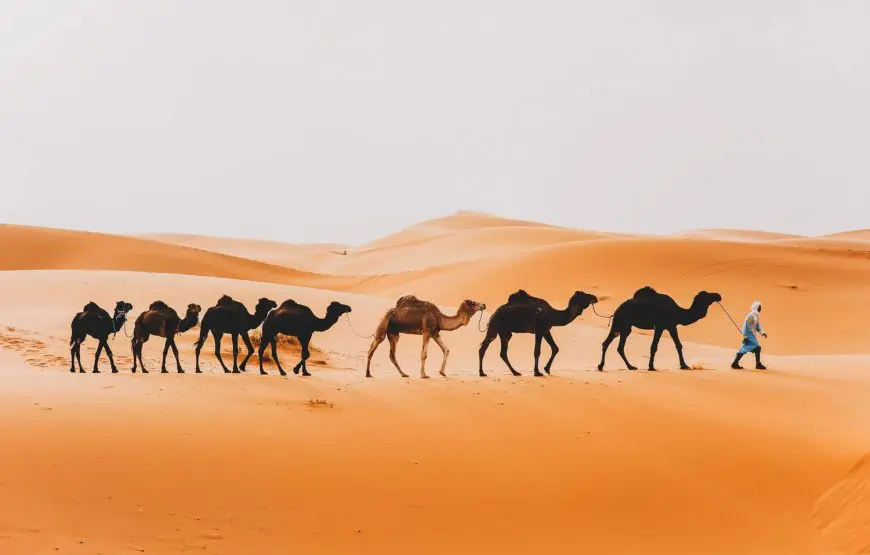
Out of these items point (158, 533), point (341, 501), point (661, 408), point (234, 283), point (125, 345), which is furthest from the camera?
point (234, 283)

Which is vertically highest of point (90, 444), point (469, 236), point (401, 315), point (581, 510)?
point (469, 236)

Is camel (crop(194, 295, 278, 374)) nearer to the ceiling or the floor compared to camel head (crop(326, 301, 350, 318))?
nearer to the floor

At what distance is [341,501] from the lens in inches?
262

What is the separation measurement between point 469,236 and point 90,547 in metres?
57.7

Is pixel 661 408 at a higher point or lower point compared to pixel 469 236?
lower

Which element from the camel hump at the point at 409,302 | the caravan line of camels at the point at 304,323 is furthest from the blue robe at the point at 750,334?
the camel hump at the point at 409,302

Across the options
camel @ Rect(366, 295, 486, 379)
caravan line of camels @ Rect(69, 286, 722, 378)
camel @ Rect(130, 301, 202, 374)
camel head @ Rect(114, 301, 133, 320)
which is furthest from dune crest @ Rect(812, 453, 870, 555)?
→ camel head @ Rect(114, 301, 133, 320)

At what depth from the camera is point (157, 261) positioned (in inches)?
1612

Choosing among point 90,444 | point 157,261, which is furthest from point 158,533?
point 157,261

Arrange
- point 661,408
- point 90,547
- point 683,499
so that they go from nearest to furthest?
point 90,547 → point 683,499 → point 661,408

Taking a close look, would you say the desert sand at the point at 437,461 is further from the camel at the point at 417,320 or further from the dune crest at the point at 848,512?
the camel at the point at 417,320

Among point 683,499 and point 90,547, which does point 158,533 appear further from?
point 683,499

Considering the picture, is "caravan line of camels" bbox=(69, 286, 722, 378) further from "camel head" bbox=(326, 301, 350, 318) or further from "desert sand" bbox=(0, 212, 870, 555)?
"desert sand" bbox=(0, 212, 870, 555)

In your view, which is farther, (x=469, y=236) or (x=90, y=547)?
(x=469, y=236)
